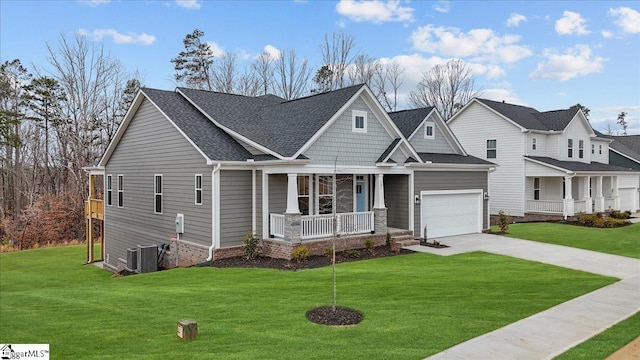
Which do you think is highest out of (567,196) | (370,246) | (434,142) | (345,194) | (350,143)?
(434,142)

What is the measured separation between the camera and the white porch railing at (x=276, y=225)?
14.5 m

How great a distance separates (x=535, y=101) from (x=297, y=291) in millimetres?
41464

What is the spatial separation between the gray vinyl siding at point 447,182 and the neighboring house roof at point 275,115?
5.04 m

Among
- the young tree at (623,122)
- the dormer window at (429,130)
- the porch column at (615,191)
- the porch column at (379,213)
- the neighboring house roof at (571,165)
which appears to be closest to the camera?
the porch column at (379,213)

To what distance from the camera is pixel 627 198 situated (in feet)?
109

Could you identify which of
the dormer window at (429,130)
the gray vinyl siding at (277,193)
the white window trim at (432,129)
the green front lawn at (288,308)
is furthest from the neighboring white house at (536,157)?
the gray vinyl siding at (277,193)

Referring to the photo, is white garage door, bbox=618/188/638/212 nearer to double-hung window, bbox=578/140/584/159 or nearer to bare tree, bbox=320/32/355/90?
double-hung window, bbox=578/140/584/159

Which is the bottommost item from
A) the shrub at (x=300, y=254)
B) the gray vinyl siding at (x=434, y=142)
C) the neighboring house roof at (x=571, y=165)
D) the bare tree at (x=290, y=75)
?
the shrub at (x=300, y=254)

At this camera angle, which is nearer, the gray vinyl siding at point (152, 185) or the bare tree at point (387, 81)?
the gray vinyl siding at point (152, 185)

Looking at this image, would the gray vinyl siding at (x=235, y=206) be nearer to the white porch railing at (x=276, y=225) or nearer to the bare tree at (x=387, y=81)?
the white porch railing at (x=276, y=225)

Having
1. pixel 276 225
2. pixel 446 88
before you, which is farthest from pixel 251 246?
pixel 446 88

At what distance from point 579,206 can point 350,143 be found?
1915cm

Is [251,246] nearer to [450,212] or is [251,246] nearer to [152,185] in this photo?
[152,185]

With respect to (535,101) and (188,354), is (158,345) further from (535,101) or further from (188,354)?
(535,101)
